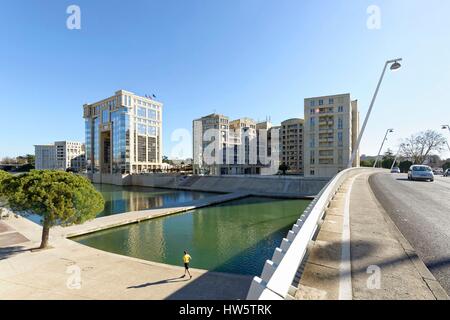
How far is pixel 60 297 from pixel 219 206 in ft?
86.6

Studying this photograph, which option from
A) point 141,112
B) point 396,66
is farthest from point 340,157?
point 141,112

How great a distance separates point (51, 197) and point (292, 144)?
272 ft

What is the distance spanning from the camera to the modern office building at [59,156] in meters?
138

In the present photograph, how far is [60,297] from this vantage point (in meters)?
8.08

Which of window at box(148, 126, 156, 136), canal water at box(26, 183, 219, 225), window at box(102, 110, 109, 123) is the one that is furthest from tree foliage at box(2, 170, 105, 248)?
window at box(102, 110, 109, 123)

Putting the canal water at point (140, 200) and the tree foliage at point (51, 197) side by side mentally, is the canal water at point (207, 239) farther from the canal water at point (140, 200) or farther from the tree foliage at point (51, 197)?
the canal water at point (140, 200)

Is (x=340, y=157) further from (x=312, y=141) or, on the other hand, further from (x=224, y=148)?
(x=224, y=148)

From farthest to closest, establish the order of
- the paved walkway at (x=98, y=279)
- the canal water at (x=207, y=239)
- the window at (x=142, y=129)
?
the window at (x=142, y=129), the canal water at (x=207, y=239), the paved walkway at (x=98, y=279)

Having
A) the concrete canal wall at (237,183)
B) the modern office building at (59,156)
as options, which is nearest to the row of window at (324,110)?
the concrete canal wall at (237,183)

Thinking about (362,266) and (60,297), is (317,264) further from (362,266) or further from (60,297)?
(60,297)

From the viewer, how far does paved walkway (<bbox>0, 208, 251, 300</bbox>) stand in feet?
27.8

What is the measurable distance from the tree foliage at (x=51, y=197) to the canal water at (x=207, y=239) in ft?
13.0

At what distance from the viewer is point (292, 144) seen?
85.8 m

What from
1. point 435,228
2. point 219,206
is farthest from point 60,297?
point 219,206
